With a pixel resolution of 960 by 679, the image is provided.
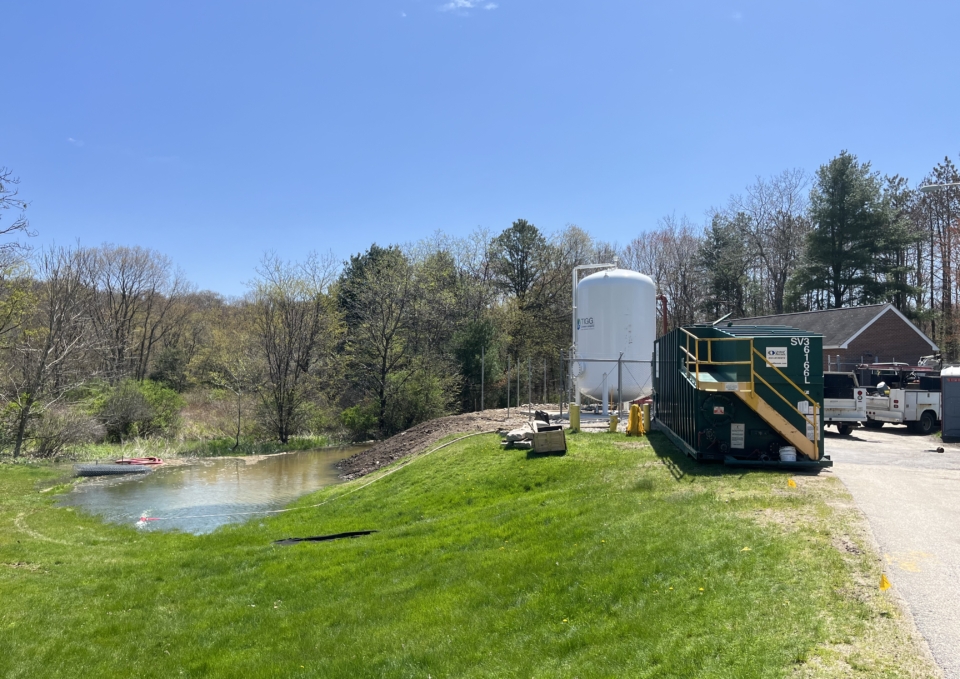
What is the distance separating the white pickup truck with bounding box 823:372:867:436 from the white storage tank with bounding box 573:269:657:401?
5.53 meters

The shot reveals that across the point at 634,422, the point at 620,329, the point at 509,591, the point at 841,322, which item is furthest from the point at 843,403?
the point at 509,591

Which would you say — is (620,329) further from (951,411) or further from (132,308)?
(132,308)

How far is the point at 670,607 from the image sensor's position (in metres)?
5.80

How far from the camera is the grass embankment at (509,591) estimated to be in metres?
5.14

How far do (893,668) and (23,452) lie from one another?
29989 millimetres

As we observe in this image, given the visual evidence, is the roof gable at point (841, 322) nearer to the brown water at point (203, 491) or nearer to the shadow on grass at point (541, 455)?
the shadow on grass at point (541, 455)

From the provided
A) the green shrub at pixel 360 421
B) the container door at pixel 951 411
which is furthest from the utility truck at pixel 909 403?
the green shrub at pixel 360 421

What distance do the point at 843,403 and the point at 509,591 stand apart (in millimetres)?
16803

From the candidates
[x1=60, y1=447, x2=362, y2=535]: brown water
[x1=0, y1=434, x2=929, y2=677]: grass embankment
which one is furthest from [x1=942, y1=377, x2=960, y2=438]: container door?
[x1=60, y1=447, x2=362, y2=535]: brown water

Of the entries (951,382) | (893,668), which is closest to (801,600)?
(893,668)

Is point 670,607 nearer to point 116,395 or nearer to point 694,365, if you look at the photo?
point 694,365

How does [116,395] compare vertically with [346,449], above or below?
above

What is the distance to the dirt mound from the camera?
2250 cm

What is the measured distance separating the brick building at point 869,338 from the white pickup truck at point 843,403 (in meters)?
10.9
